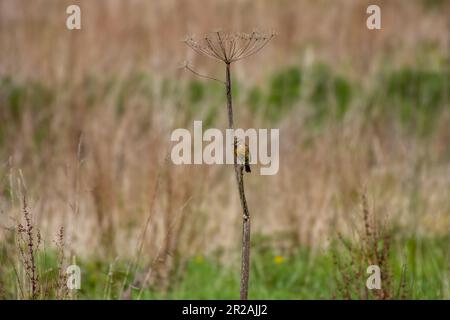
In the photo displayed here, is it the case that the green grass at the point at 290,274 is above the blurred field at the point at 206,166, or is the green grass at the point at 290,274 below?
below

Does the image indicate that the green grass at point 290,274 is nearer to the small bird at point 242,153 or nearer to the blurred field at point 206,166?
the blurred field at point 206,166

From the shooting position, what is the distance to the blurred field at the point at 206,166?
184 inches

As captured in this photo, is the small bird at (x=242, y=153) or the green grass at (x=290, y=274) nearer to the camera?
the small bird at (x=242, y=153)

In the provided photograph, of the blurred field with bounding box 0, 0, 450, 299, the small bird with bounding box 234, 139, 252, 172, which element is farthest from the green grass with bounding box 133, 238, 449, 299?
the small bird with bounding box 234, 139, 252, 172

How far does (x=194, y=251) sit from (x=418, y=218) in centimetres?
160

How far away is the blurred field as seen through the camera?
4.68 m

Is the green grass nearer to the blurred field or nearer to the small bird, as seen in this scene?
the blurred field

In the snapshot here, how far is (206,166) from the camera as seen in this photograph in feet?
17.4

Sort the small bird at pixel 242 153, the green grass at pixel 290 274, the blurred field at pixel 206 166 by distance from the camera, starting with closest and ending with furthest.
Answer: the small bird at pixel 242 153 < the green grass at pixel 290 274 < the blurred field at pixel 206 166

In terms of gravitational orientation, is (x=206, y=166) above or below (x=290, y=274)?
above

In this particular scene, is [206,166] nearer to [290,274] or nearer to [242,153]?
[290,274]

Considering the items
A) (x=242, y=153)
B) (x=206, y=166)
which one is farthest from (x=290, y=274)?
(x=242, y=153)

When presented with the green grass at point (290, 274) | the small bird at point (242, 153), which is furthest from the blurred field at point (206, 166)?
the small bird at point (242, 153)

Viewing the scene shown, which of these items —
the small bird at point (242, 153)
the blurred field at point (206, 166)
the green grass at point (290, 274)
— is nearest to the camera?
the small bird at point (242, 153)
